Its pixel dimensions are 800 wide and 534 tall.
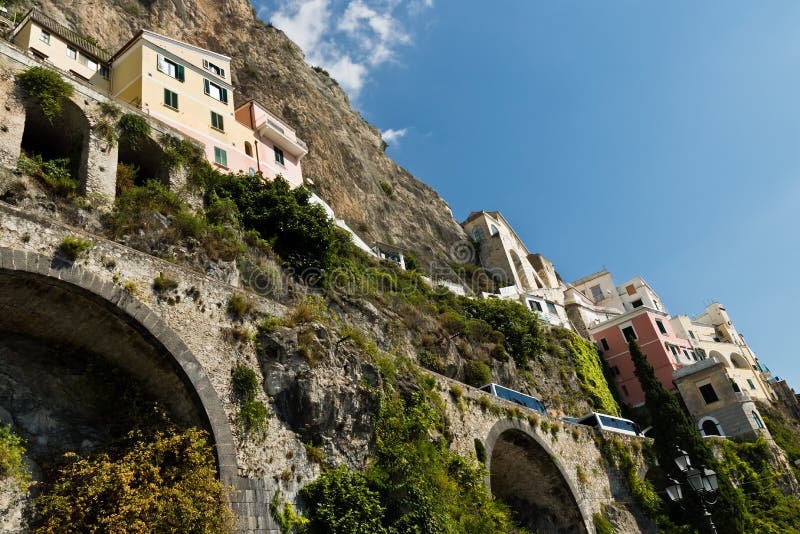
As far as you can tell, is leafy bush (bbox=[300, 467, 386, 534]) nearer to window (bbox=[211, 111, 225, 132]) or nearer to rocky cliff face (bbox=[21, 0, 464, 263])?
window (bbox=[211, 111, 225, 132])

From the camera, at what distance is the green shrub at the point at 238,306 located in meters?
14.1

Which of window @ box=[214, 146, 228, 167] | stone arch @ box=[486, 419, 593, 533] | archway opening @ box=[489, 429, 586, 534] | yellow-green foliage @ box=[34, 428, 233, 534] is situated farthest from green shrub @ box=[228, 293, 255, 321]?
window @ box=[214, 146, 228, 167]

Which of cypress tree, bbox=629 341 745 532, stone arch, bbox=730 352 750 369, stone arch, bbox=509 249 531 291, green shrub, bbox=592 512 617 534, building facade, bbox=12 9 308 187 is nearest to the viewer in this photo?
green shrub, bbox=592 512 617 534

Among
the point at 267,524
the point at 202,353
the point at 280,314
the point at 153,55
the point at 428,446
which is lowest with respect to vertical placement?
the point at 267,524

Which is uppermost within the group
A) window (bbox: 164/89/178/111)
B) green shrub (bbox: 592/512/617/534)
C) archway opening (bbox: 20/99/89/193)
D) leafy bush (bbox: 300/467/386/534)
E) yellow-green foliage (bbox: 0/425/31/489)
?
window (bbox: 164/89/178/111)

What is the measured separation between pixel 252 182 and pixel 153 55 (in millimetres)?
8626

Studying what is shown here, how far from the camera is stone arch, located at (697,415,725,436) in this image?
1505 inches

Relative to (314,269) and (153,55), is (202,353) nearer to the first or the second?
(314,269)

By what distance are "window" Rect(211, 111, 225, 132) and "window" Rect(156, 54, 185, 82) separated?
2.26m

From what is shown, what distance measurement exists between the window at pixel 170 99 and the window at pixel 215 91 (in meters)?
2.50

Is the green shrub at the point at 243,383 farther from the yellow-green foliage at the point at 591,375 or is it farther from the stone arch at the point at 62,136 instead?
the yellow-green foliage at the point at 591,375

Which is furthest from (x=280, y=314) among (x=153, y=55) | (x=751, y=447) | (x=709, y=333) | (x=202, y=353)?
(x=709, y=333)

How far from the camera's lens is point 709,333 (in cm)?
6159

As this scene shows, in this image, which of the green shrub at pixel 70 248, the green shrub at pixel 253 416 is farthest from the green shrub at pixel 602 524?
the green shrub at pixel 70 248
